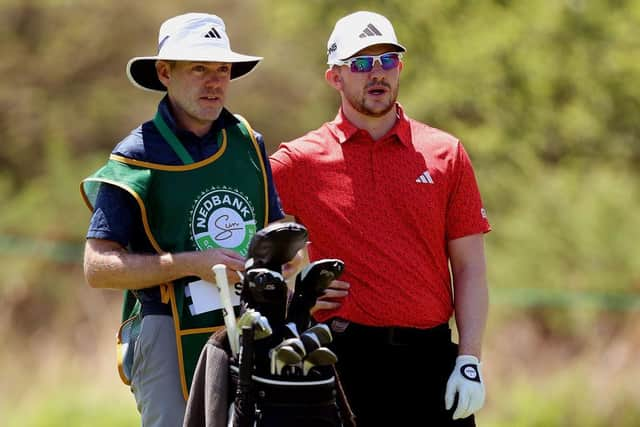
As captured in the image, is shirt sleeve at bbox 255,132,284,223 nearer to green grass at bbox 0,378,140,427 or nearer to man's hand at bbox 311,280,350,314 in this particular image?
man's hand at bbox 311,280,350,314

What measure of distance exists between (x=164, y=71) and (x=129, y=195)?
547 mm

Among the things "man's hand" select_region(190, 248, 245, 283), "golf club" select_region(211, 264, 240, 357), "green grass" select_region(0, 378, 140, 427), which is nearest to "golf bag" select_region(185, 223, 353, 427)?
"golf club" select_region(211, 264, 240, 357)

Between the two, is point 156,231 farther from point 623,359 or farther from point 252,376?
point 623,359

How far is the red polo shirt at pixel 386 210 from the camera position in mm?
4934

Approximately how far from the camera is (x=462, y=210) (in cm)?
502

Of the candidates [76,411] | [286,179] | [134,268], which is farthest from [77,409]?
[134,268]

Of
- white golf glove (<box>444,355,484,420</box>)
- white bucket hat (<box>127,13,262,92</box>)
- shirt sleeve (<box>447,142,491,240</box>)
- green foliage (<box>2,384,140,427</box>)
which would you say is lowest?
green foliage (<box>2,384,140,427</box>)

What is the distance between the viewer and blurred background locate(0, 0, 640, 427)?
10641 mm

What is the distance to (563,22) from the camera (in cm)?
1404

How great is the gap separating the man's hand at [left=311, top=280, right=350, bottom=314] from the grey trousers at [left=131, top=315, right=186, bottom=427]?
613mm

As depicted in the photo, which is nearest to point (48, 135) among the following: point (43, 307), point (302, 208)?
point (43, 307)

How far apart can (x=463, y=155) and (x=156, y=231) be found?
4.23 feet

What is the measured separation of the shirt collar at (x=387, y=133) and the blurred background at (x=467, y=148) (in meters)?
5.06

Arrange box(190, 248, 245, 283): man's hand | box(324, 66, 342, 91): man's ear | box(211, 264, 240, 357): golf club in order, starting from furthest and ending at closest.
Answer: box(324, 66, 342, 91): man's ear
box(190, 248, 245, 283): man's hand
box(211, 264, 240, 357): golf club
